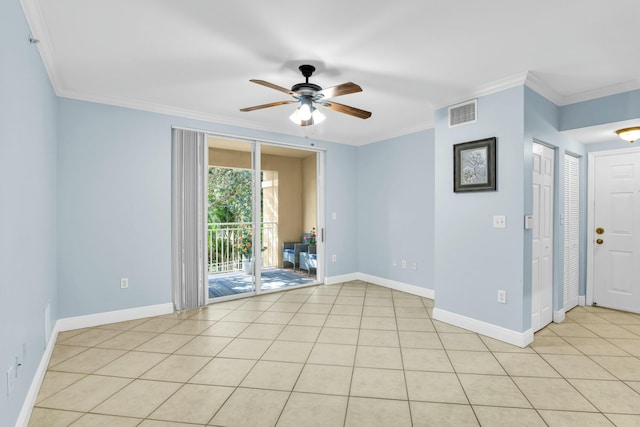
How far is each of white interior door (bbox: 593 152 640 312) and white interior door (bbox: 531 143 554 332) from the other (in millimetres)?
1240

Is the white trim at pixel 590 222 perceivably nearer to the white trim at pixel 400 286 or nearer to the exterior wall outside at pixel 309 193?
the white trim at pixel 400 286

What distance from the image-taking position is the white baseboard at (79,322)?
216cm

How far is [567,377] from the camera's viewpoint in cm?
251

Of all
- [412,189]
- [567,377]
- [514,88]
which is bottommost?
[567,377]

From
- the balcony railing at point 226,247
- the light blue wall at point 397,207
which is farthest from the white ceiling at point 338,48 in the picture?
the balcony railing at point 226,247

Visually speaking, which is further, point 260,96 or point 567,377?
point 260,96

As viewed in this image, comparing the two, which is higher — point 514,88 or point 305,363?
point 514,88

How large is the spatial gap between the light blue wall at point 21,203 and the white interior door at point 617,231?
597 centimetres

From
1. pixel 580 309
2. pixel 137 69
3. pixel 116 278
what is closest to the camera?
pixel 137 69

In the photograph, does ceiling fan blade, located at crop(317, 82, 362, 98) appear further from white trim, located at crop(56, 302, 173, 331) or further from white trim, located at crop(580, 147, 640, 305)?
white trim, located at crop(580, 147, 640, 305)

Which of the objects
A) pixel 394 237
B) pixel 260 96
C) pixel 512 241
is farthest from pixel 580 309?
pixel 260 96

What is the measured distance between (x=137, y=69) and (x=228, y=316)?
2821 millimetres

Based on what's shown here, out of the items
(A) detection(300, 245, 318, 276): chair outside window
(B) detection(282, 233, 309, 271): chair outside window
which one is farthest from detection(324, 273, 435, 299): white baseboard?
(B) detection(282, 233, 309, 271): chair outside window

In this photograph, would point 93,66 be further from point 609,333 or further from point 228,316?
point 609,333
